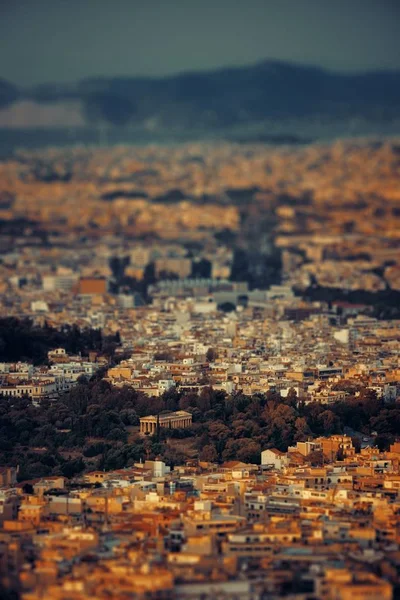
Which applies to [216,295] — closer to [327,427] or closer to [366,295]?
[366,295]

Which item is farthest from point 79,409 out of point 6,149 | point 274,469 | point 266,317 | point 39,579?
point 6,149

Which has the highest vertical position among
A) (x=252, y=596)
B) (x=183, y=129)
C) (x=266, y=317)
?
(x=183, y=129)

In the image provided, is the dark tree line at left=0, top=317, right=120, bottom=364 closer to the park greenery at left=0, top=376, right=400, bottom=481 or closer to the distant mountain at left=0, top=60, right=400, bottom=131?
the park greenery at left=0, top=376, right=400, bottom=481

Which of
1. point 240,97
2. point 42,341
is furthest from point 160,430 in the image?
point 240,97

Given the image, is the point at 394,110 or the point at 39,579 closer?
the point at 39,579

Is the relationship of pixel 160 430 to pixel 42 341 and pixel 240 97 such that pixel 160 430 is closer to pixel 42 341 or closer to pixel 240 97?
pixel 42 341

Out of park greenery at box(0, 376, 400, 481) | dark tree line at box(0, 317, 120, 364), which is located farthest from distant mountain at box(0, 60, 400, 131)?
park greenery at box(0, 376, 400, 481)

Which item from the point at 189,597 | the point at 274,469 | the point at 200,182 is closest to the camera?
the point at 189,597

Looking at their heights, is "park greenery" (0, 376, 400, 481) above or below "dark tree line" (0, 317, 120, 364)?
below
